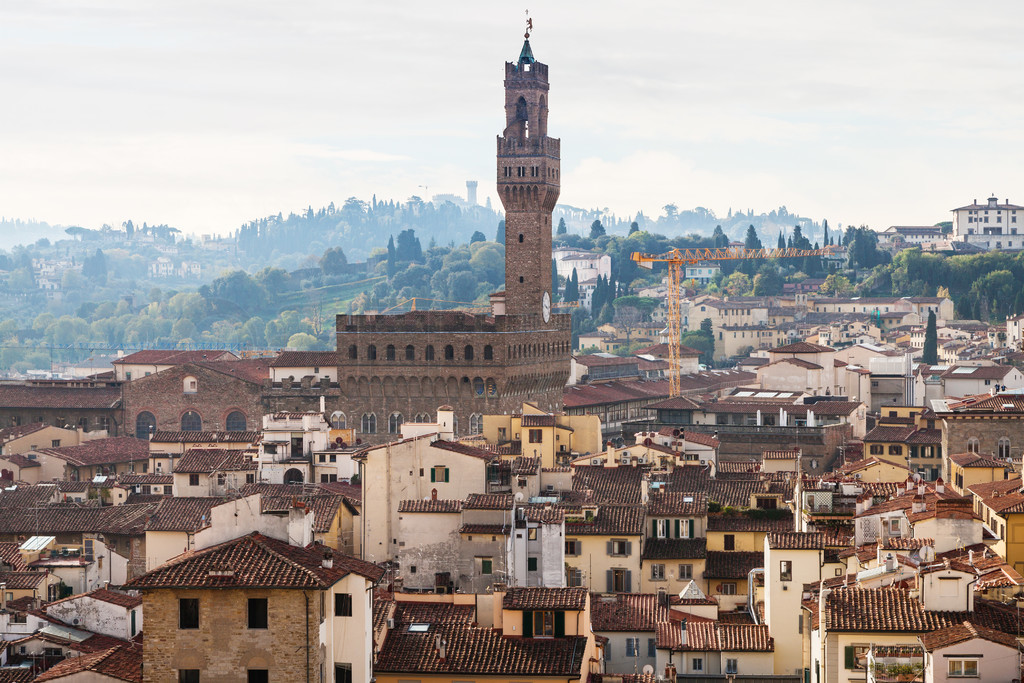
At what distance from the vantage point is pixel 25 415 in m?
83.3

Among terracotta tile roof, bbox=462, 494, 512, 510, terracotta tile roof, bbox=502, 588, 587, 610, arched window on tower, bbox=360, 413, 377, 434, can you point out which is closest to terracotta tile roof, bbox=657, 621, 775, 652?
terracotta tile roof, bbox=502, 588, 587, 610

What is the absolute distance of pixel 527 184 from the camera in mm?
83500

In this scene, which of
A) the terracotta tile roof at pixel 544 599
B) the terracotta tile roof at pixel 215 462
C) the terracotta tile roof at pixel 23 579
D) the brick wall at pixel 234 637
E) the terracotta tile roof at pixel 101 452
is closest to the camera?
Answer: the brick wall at pixel 234 637

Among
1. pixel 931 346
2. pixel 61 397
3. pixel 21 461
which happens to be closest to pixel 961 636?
pixel 21 461

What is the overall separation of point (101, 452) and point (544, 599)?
134 feet

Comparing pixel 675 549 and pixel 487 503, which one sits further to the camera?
pixel 675 549

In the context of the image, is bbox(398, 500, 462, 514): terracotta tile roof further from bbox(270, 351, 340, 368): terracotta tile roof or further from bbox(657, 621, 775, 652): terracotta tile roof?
bbox(270, 351, 340, 368): terracotta tile roof

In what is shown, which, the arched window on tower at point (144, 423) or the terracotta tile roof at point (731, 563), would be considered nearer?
the terracotta tile roof at point (731, 563)

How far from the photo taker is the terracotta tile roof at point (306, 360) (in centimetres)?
8350

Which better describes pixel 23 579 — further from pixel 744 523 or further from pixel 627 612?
pixel 744 523

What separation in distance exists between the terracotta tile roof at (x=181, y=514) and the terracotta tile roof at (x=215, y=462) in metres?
4.45

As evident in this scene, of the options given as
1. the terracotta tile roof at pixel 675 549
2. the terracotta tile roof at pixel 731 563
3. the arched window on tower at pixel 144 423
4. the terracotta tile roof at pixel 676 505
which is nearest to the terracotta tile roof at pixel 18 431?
the arched window on tower at pixel 144 423

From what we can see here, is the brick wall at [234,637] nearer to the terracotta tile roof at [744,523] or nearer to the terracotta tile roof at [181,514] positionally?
the terracotta tile roof at [181,514]

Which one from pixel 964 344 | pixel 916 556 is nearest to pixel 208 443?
pixel 916 556
